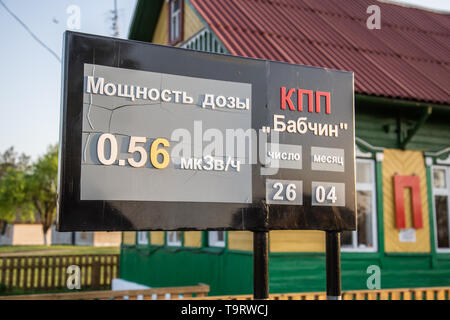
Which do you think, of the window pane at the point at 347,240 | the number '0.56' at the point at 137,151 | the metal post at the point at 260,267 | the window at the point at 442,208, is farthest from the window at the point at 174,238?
the number '0.56' at the point at 137,151

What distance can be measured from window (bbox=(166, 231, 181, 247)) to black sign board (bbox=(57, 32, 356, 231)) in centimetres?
756

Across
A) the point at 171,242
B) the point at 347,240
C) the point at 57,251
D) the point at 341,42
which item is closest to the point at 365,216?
the point at 347,240

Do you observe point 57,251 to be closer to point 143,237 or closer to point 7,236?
point 7,236

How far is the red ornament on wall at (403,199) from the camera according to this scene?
10.7 metres

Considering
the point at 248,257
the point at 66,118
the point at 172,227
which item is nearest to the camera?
the point at 66,118

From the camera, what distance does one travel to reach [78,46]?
4691 mm

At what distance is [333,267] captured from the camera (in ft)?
18.5

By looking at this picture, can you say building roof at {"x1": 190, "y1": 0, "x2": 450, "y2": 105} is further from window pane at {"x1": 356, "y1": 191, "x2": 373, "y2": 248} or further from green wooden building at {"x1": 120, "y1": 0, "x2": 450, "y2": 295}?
window pane at {"x1": 356, "y1": 191, "x2": 373, "y2": 248}

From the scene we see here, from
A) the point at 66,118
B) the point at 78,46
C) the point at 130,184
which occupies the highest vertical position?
the point at 78,46

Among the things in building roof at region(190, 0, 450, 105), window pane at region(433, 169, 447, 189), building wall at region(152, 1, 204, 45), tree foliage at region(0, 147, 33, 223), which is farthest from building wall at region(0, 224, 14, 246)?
window pane at region(433, 169, 447, 189)

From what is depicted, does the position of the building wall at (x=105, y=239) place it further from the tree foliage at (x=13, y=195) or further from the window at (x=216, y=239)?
the window at (x=216, y=239)
